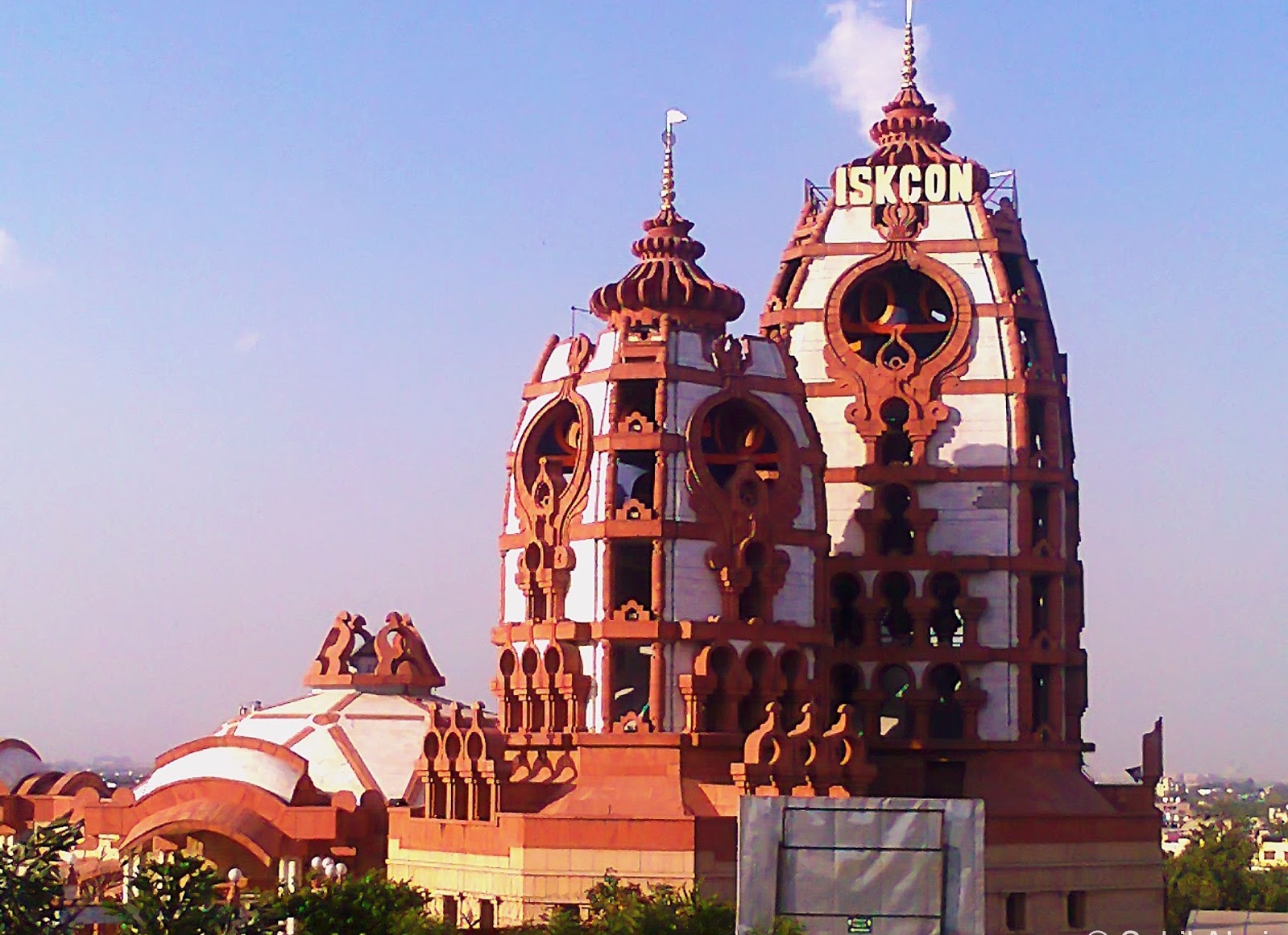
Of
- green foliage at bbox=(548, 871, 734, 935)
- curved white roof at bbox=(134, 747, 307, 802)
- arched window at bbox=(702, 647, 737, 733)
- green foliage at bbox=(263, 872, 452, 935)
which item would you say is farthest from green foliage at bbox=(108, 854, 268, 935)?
curved white roof at bbox=(134, 747, 307, 802)

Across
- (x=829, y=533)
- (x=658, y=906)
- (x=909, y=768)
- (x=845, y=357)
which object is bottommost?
(x=658, y=906)

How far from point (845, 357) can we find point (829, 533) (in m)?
4.15

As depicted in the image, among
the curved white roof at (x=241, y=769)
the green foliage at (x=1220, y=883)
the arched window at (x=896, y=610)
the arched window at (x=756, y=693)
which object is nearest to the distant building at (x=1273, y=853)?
the green foliage at (x=1220, y=883)

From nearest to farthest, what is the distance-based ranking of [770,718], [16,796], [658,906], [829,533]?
[658,906] < [770,718] < [829,533] < [16,796]

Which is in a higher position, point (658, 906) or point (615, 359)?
point (615, 359)

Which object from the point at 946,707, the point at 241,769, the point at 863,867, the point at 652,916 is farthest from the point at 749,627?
the point at 863,867

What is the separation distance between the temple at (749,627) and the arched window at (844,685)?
72 millimetres

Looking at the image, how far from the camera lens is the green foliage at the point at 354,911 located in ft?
147

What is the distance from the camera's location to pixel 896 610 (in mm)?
60188

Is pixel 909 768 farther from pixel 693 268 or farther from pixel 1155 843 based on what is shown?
pixel 693 268

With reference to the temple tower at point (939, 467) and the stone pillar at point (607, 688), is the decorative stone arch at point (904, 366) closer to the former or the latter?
the temple tower at point (939, 467)

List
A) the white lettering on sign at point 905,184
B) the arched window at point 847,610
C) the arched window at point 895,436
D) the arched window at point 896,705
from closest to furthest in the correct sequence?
the arched window at point 896,705, the arched window at point 847,610, the arched window at point 895,436, the white lettering on sign at point 905,184

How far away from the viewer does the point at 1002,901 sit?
55844mm

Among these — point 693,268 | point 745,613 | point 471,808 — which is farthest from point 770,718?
point 693,268
